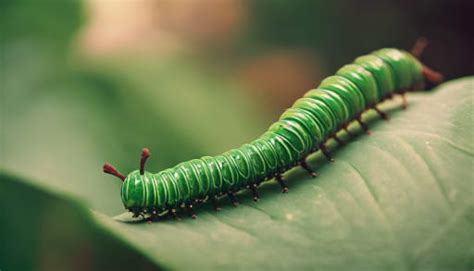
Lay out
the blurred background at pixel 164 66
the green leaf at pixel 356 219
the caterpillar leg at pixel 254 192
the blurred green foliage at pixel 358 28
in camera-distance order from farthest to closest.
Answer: the blurred green foliage at pixel 358 28
the blurred background at pixel 164 66
the caterpillar leg at pixel 254 192
the green leaf at pixel 356 219

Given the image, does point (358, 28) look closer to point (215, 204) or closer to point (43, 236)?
point (215, 204)

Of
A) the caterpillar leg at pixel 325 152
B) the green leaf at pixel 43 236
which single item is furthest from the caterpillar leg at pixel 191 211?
the caterpillar leg at pixel 325 152

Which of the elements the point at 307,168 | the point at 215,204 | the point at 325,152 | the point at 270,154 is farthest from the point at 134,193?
the point at 325,152

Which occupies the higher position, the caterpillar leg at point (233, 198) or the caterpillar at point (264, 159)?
the caterpillar at point (264, 159)

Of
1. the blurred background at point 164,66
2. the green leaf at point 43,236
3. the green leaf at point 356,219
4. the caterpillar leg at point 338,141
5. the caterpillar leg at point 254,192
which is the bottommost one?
the green leaf at point 356,219

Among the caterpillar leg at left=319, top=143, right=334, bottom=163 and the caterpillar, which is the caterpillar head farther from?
the caterpillar leg at left=319, top=143, right=334, bottom=163

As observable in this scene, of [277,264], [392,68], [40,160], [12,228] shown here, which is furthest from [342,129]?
[40,160]

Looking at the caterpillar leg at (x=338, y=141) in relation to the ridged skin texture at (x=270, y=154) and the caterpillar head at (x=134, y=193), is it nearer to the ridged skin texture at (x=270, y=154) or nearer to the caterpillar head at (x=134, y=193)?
the ridged skin texture at (x=270, y=154)
